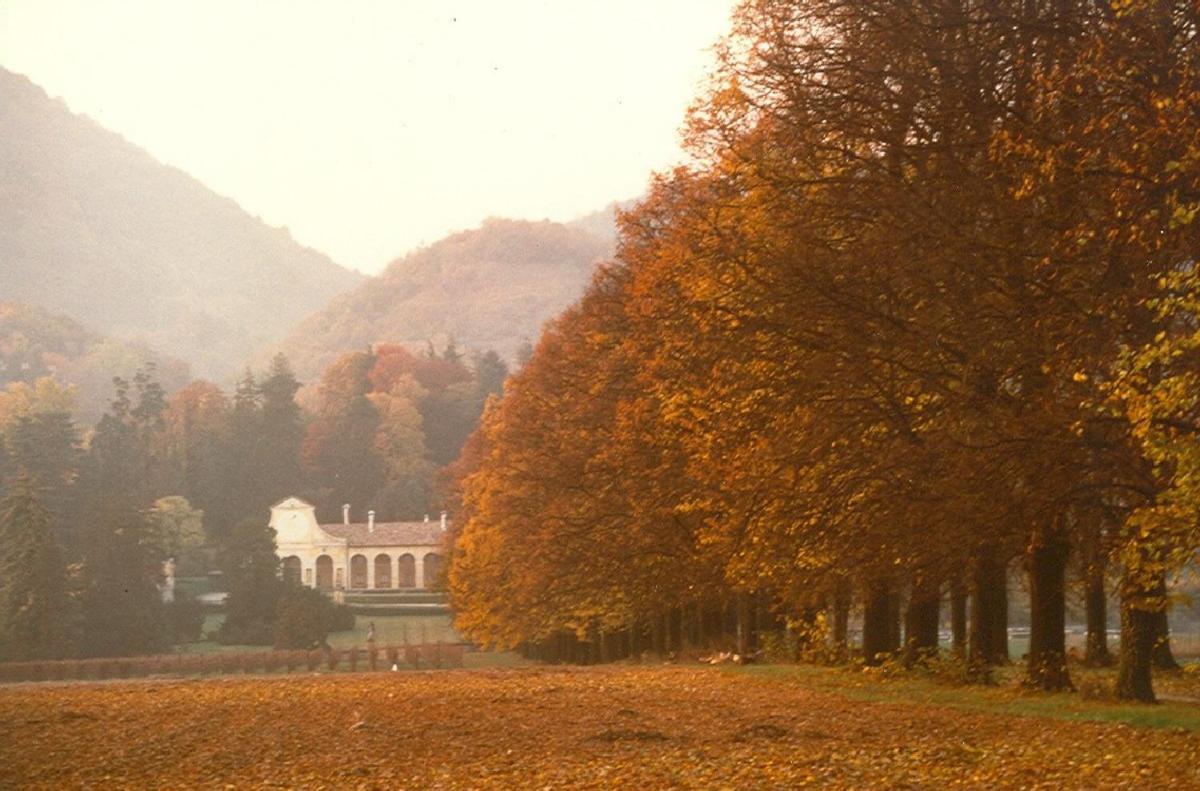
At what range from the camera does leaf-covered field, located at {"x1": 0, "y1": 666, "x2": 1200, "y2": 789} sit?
17281mm

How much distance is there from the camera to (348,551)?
17188 centimetres

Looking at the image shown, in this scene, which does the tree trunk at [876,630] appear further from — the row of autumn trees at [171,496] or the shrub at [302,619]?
the shrub at [302,619]

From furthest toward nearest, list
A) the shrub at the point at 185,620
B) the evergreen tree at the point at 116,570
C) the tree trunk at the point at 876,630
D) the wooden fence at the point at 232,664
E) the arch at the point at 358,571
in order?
1. the arch at the point at 358,571
2. the shrub at the point at 185,620
3. the evergreen tree at the point at 116,570
4. the wooden fence at the point at 232,664
5. the tree trunk at the point at 876,630

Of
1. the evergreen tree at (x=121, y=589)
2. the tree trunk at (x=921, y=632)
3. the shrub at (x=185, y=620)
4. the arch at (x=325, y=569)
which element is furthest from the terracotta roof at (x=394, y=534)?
the tree trunk at (x=921, y=632)

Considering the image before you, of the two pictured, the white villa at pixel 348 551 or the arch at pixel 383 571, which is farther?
the arch at pixel 383 571

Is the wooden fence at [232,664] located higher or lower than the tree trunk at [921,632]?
lower

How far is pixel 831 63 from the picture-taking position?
26156 mm

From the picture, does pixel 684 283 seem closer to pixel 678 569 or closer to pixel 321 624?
pixel 678 569

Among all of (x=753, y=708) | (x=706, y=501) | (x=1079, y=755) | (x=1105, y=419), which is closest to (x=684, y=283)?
(x=706, y=501)

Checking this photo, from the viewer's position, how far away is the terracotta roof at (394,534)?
169 m

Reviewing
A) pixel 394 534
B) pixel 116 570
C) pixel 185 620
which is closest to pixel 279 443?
pixel 394 534

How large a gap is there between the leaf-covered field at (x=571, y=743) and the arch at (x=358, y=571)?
469ft

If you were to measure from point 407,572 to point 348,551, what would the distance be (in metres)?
5.72

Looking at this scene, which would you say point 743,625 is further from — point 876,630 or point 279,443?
point 279,443
